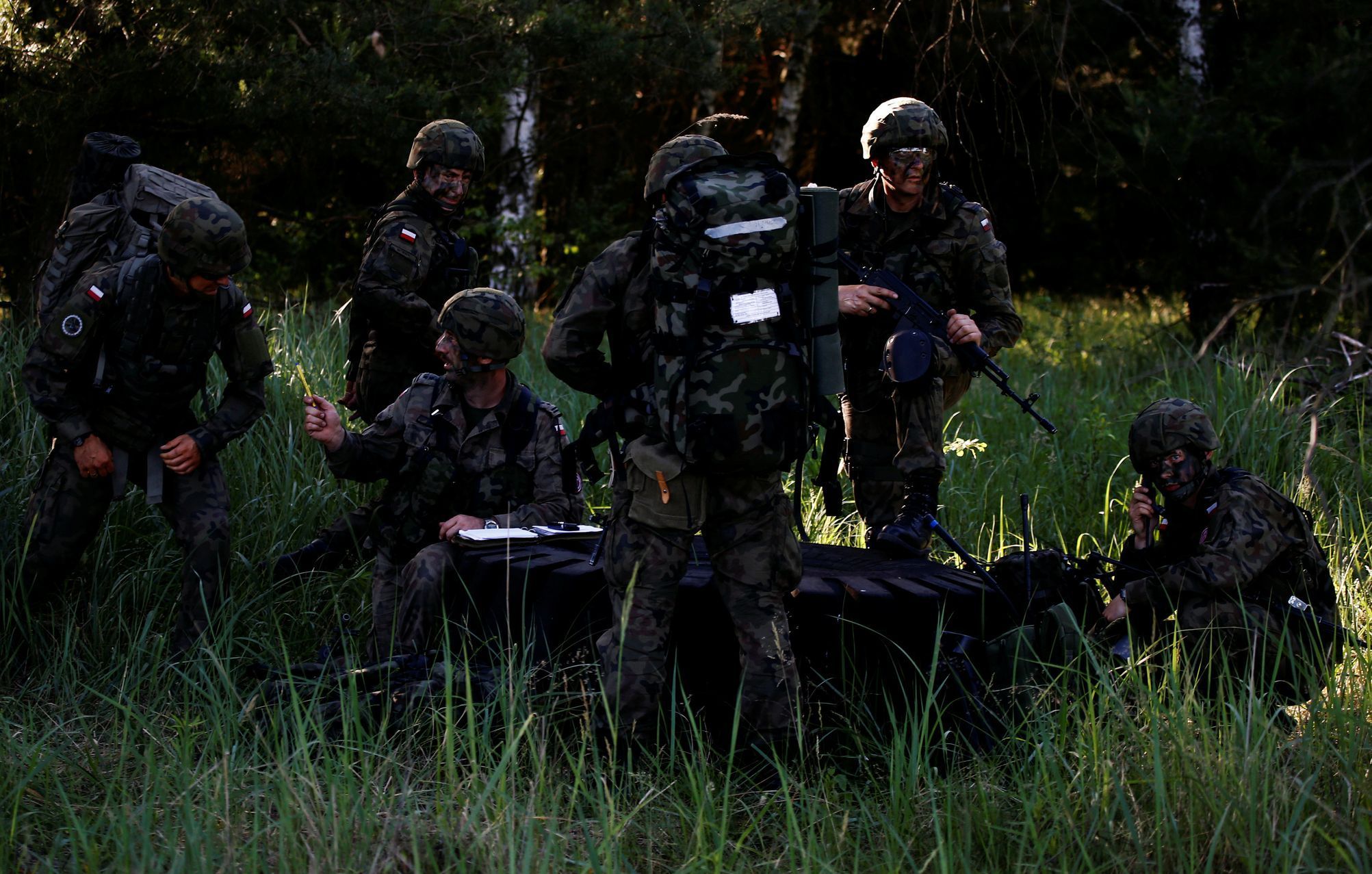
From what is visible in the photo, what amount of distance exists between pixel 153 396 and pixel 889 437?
8.80 feet

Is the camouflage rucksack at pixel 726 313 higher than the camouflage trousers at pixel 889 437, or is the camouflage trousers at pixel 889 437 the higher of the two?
the camouflage rucksack at pixel 726 313

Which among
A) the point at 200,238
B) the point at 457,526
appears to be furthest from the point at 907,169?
the point at 200,238

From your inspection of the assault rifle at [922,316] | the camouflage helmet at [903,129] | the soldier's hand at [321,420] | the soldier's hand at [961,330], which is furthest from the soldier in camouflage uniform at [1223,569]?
the soldier's hand at [321,420]

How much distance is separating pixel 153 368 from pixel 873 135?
2662mm

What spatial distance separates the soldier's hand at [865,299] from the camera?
15.4ft

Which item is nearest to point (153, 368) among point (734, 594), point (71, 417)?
point (71, 417)

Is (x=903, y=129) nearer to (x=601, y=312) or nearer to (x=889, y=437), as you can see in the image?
(x=889, y=437)

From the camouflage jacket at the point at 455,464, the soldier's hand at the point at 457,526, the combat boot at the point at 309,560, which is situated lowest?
the combat boot at the point at 309,560

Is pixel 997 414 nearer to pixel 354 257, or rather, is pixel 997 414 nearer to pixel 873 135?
pixel 873 135

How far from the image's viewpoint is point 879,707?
159 inches

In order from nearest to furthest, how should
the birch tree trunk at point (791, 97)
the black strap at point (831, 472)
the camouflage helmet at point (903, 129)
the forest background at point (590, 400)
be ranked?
the forest background at point (590, 400) < the black strap at point (831, 472) < the camouflage helmet at point (903, 129) < the birch tree trunk at point (791, 97)

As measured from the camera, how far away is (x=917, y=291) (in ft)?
16.0

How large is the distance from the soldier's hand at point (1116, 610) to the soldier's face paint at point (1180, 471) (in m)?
0.42

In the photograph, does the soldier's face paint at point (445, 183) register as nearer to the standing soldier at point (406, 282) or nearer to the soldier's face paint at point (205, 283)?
the standing soldier at point (406, 282)
